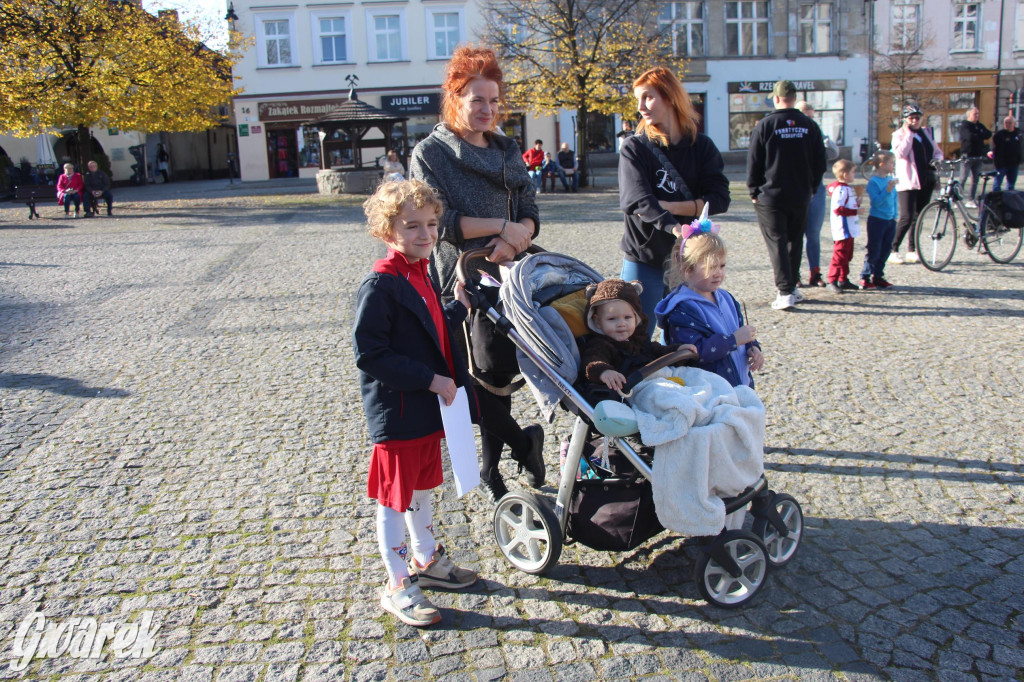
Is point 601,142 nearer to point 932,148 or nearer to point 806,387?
point 932,148

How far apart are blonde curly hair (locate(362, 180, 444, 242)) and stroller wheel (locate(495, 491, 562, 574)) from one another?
1.17 metres

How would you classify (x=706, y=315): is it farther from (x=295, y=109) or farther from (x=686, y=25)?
(x=295, y=109)

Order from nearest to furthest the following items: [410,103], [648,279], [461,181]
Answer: [461,181]
[648,279]
[410,103]

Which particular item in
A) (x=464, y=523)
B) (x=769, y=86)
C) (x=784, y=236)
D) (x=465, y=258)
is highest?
(x=769, y=86)

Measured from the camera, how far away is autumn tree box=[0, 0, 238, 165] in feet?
65.2

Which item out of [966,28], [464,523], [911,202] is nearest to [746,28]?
[966,28]

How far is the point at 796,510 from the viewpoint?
3354 mm

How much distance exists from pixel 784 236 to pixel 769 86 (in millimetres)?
34899

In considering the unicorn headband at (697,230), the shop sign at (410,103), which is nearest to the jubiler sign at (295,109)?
the shop sign at (410,103)

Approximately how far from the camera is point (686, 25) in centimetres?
3878

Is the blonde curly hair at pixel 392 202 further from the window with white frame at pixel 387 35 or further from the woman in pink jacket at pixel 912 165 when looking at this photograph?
the window with white frame at pixel 387 35

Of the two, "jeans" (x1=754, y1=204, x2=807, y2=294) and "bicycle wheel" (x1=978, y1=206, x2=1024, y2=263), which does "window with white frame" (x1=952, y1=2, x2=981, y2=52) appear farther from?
"jeans" (x1=754, y1=204, x2=807, y2=294)

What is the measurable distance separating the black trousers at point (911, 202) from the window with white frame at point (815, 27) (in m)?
33.6

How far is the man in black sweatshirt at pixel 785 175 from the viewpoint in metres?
7.30
